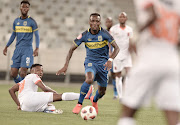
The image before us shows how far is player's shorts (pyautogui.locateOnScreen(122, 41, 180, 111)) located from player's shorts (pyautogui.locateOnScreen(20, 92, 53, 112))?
403 centimetres

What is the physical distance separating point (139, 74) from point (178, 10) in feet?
2.12

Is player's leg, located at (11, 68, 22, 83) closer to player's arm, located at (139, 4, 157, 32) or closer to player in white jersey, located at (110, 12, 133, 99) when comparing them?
player in white jersey, located at (110, 12, 133, 99)

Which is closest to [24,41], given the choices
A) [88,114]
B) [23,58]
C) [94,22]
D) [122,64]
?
[23,58]

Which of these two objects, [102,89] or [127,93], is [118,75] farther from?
[127,93]

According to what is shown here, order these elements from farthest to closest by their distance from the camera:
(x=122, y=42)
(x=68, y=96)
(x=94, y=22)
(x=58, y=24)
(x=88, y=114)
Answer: (x=58, y=24), (x=122, y=42), (x=94, y=22), (x=68, y=96), (x=88, y=114)

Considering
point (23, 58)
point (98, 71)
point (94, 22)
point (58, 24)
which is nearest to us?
point (94, 22)

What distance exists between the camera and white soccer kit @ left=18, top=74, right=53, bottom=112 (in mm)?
7426

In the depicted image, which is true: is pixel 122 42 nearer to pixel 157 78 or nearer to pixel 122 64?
pixel 122 64

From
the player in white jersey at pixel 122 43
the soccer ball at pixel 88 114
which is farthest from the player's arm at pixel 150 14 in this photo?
the player in white jersey at pixel 122 43

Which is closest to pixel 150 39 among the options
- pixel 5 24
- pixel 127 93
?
pixel 127 93

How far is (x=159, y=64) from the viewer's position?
3445 mm

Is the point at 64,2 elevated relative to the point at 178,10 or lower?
elevated

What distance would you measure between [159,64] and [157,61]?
0.11 ft

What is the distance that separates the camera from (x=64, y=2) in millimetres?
21141
